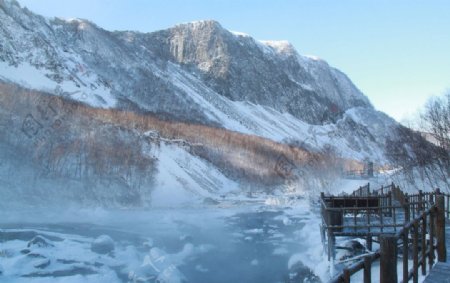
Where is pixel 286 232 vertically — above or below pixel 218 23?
below

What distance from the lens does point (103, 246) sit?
19.6m

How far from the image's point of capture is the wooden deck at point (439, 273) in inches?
296

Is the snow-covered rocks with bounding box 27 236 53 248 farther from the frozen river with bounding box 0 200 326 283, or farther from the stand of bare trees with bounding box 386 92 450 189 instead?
the stand of bare trees with bounding box 386 92 450 189

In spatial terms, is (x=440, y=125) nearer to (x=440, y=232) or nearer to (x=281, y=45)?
(x=440, y=232)

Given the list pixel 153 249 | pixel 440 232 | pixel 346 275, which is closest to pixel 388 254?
pixel 346 275

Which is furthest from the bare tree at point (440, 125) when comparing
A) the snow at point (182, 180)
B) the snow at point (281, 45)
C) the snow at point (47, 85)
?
the snow at point (281, 45)

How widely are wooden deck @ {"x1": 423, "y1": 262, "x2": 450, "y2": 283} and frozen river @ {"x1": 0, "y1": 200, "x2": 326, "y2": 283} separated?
7222 mm

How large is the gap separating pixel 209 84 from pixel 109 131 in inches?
3650

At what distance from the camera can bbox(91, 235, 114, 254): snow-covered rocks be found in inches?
744

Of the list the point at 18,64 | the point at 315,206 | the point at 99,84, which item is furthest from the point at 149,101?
the point at 315,206

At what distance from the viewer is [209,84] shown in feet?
475

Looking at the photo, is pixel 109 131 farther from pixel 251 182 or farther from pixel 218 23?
pixel 218 23

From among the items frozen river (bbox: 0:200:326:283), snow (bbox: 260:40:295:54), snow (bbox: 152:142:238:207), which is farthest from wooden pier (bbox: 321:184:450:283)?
snow (bbox: 260:40:295:54)

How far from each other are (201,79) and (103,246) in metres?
Result: 129
